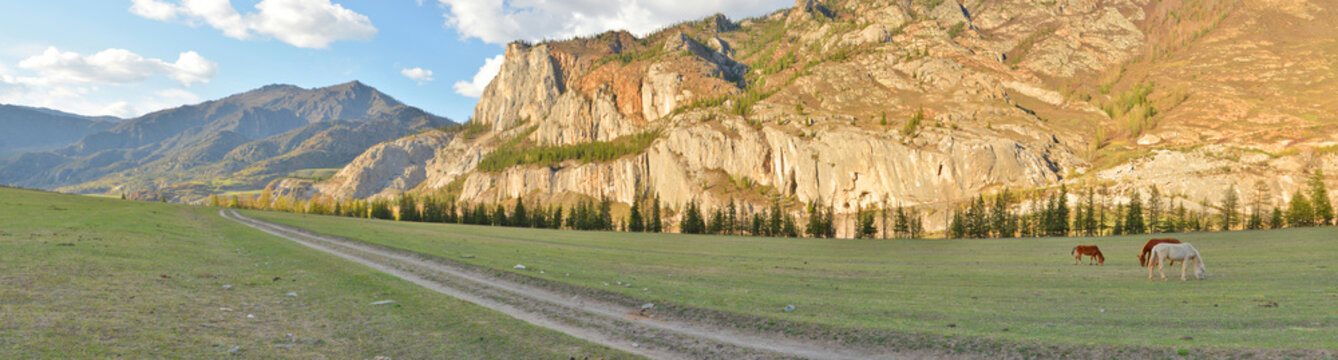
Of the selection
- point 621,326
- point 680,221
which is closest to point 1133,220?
point 680,221

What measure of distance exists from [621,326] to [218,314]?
890cm

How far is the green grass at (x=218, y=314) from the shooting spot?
8.20m

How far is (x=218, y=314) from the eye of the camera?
1082 cm

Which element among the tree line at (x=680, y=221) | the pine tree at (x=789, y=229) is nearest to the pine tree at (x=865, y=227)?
the tree line at (x=680, y=221)

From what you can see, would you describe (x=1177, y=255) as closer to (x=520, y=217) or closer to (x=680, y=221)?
(x=680, y=221)

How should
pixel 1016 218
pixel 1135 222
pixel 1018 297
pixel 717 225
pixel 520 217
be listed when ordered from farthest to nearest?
1. pixel 520 217
2. pixel 717 225
3. pixel 1016 218
4. pixel 1135 222
5. pixel 1018 297

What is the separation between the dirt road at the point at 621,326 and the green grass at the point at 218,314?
33.3 inches

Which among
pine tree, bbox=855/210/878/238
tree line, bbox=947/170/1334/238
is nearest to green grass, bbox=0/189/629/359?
pine tree, bbox=855/210/878/238

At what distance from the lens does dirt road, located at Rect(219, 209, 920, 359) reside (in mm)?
10180

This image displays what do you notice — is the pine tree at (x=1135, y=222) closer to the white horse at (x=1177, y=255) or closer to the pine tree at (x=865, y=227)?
the pine tree at (x=865, y=227)

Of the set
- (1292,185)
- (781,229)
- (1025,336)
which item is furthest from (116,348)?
(1292,185)

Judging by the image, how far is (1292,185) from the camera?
132 m

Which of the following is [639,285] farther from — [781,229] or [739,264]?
[781,229]

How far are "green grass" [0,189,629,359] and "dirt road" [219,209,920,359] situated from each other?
0.85 meters
